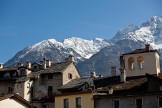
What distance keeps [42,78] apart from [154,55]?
24.0 m

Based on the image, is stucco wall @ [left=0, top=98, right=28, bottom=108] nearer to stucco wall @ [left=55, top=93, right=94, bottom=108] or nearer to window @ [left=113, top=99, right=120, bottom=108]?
stucco wall @ [left=55, top=93, right=94, bottom=108]

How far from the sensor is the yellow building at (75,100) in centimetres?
6229

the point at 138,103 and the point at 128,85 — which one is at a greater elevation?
the point at 128,85

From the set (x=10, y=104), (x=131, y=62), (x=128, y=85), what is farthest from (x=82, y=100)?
(x=131, y=62)

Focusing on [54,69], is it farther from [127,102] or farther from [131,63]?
[127,102]

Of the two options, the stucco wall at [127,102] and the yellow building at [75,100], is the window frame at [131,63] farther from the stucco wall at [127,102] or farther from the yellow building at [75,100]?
the stucco wall at [127,102]

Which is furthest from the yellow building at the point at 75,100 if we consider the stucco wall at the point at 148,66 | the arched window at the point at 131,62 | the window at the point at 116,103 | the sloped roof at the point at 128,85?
the arched window at the point at 131,62

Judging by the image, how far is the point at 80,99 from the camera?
209ft

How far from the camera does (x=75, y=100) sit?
6425cm

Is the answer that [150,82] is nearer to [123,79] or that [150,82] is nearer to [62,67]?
[123,79]

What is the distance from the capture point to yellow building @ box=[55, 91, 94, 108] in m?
62.3

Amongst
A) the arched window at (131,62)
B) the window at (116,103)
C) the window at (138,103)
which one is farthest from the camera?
the arched window at (131,62)

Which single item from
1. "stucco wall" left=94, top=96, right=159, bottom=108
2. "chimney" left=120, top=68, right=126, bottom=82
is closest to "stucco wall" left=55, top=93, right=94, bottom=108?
"stucco wall" left=94, top=96, right=159, bottom=108

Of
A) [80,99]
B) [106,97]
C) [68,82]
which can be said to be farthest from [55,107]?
[68,82]
